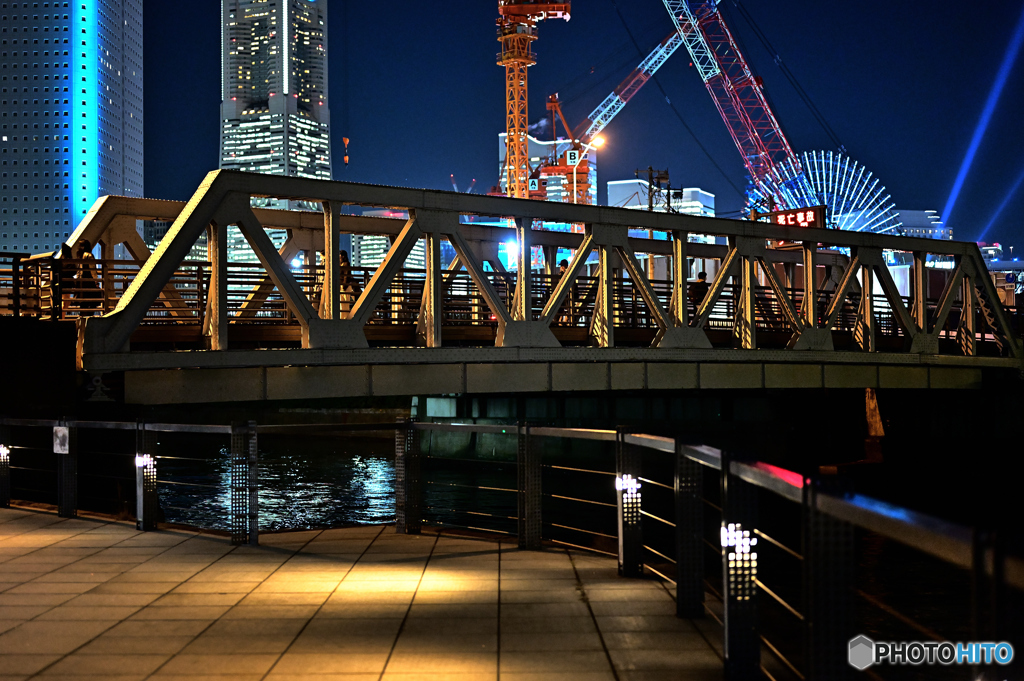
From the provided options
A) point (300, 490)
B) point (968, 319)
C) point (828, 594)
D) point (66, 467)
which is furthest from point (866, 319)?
point (828, 594)

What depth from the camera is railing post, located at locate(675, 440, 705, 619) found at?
282 inches

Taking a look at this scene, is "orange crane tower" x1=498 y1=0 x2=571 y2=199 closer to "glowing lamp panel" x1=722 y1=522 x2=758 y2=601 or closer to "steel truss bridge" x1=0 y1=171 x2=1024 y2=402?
"steel truss bridge" x1=0 y1=171 x2=1024 y2=402

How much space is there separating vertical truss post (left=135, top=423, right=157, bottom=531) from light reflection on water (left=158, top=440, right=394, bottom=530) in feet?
18.5

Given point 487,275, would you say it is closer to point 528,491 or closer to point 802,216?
point 528,491

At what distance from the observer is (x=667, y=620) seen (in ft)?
23.8

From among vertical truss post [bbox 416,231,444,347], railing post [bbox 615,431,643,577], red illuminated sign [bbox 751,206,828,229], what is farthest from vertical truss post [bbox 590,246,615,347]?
red illuminated sign [bbox 751,206,828,229]

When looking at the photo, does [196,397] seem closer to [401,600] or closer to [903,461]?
[401,600]

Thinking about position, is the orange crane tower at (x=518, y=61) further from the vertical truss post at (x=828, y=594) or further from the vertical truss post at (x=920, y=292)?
the vertical truss post at (x=828, y=594)

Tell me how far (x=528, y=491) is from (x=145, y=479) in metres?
4.88

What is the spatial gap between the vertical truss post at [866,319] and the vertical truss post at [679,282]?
7139 millimetres

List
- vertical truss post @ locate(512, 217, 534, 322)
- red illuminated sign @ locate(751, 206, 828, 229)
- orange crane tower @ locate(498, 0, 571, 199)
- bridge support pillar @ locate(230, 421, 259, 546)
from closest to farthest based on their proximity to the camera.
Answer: bridge support pillar @ locate(230, 421, 259, 546), vertical truss post @ locate(512, 217, 534, 322), red illuminated sign @ locate(751, 206, 828, 229), orange crane tower @ locate(498, 0, 571, 199)

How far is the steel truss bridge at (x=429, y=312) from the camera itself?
1766 cm

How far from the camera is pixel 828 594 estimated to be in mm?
4230

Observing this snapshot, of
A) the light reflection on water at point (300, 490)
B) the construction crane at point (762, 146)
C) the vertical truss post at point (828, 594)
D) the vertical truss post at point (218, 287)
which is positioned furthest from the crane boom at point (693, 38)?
the vertical truss post at point (828, 594)
